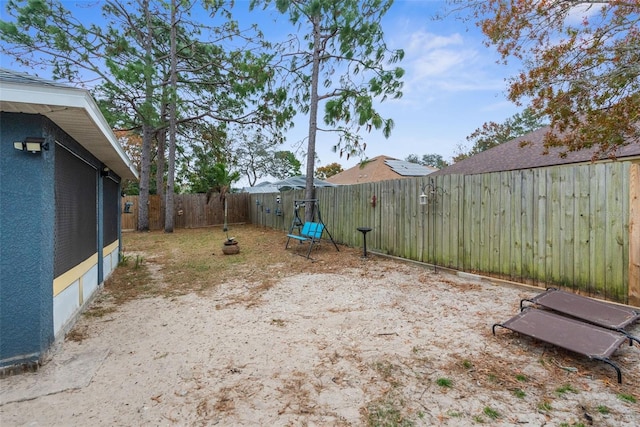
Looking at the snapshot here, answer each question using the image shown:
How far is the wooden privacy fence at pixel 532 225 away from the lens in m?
3.50

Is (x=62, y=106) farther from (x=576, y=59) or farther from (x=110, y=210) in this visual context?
(x=576, y=59)

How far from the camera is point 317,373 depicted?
90.7 inches

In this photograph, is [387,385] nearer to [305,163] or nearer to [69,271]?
[69,271]

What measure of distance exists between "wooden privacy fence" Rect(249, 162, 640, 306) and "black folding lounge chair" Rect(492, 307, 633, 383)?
4.01 ft

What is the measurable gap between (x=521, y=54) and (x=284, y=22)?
18.7 ft

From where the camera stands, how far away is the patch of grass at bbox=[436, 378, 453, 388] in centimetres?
212

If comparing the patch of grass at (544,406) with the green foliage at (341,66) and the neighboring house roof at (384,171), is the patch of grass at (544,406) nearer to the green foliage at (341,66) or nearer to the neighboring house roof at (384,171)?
the green foliage at (341,66)

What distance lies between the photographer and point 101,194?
461 cm

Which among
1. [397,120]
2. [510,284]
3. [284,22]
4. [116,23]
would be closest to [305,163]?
[397,120]

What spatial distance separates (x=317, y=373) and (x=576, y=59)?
6336 millimetres

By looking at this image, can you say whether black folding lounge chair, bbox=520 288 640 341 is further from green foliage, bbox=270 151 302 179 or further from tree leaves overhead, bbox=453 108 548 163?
green foliage, bbox=270 151 302 179

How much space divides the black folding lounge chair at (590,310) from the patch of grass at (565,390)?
1059 millimetres

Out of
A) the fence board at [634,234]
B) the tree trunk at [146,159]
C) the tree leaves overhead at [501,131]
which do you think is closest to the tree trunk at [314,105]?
the tree trunk at [146,159]

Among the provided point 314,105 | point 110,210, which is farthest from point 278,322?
point 314,105
